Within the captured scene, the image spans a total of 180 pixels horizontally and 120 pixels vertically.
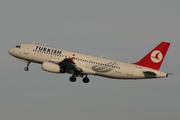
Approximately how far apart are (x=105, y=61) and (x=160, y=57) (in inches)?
365

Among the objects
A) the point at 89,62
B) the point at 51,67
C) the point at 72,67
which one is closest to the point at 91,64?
the point at 89,62

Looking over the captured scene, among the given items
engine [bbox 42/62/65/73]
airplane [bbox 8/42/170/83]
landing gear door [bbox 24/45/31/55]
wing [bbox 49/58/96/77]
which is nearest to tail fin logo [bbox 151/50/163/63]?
airplane [bbox 8/42/170/83]

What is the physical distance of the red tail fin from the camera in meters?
80.7

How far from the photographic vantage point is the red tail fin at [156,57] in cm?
8069

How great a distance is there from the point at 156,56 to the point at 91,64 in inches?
437

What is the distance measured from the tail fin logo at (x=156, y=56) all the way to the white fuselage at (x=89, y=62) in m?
2.37

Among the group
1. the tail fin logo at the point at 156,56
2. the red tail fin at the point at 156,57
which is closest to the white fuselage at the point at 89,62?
the red tail fin at the point at 156,57

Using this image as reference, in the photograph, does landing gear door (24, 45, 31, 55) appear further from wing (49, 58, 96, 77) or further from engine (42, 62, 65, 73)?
engine (42, 62, 65, 73)

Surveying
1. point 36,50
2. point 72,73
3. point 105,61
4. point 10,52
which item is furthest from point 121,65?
point 10,52

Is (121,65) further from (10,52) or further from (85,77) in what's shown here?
(10,52)

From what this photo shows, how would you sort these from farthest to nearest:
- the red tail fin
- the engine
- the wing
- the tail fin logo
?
1. the wing
2. the engine
3. the tail fin logo
4. the red tail fin

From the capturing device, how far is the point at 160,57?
8131 centimetres

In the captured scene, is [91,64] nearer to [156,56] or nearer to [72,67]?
[72,67]

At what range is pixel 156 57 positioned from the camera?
81.4 meters
